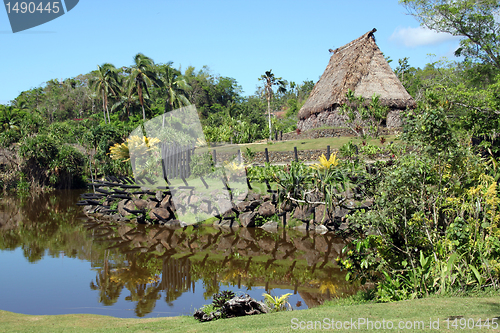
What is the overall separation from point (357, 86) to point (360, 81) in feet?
1.67

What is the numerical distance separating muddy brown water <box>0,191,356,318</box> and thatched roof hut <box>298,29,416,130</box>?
13715 mm

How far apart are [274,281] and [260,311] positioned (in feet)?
9.41

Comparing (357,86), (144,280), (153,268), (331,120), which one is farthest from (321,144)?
(144,280)

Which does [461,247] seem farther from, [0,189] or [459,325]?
[0,189]

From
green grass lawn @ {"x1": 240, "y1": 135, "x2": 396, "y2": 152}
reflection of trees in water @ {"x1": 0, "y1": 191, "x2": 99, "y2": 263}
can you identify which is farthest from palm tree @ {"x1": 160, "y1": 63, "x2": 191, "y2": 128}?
green grass lawn @ {"x1": 240, "y1": 135, "x2": 396, "y2": 152}

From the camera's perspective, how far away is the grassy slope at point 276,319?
14.9ft

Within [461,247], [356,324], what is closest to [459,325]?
[356,324]

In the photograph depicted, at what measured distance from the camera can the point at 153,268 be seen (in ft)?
33.1

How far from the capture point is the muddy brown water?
25.6 ft

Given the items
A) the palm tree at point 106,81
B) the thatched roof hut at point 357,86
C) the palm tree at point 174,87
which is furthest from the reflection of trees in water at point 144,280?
the palm tree at point 106,81

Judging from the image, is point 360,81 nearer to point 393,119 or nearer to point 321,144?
point 393,119

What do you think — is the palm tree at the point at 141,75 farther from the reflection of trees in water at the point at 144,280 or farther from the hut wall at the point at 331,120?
the reflection of trees in water at the point at 144,280

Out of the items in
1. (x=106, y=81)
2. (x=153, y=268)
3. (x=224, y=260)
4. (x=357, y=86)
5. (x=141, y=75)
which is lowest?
(x=224, y=260)

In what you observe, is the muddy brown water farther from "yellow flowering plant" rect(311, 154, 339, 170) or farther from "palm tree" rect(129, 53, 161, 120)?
"palm tree" rect(129, 53, 161, 120)
